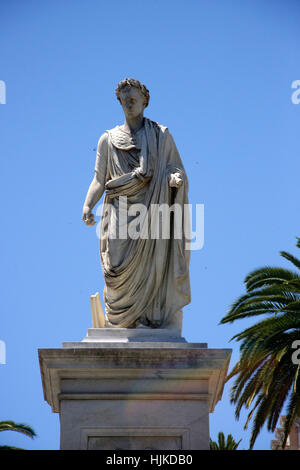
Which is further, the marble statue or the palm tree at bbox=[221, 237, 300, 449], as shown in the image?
the palm tree at bbox=[221, 237, 300, 449]

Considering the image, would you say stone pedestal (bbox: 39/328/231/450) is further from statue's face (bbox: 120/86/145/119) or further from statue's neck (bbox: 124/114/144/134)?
statue's face (bbox: 120/86/145/119)

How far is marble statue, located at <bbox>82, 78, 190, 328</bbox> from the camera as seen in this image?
12.5 metres

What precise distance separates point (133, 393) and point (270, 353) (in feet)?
36.9

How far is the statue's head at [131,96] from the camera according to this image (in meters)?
13.3

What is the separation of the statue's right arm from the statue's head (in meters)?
0.58

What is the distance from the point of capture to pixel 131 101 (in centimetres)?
1329

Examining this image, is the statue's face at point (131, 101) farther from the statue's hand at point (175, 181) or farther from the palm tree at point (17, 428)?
the palm tree at point (17, 428)

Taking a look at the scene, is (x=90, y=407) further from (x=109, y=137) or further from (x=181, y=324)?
(x=109, y=137)

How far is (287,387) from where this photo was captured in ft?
72.5

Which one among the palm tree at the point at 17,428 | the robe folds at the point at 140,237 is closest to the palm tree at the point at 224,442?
the palm tree at the point at 17,428

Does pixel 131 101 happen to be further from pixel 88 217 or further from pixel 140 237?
pixel 140 237

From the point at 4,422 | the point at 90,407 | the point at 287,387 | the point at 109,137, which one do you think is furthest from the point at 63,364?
the point at 4,422

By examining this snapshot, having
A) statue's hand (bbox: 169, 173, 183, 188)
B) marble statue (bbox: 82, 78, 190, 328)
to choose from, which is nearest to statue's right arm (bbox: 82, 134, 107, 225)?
marble statue (bbox: 82, 78, 190, 328)

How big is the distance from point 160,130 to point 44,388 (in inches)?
161
